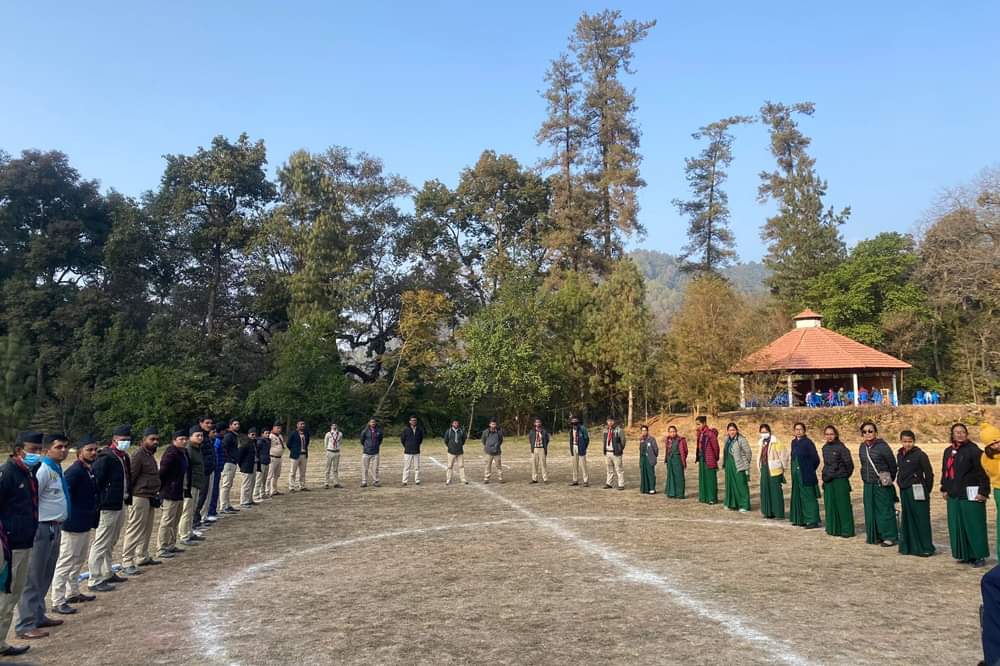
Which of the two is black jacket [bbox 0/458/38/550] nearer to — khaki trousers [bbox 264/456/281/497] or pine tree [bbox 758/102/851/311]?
khaki trousers [bbox 264/456/281/497]

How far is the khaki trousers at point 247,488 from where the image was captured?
48.3ft

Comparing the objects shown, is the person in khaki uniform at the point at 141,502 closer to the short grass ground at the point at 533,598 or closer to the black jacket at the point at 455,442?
the short grass ground at the point at 533,598

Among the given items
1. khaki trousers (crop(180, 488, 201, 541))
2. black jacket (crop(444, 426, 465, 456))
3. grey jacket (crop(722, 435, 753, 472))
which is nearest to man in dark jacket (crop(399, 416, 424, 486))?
black jacket (crop(444, 426, 465, 456))

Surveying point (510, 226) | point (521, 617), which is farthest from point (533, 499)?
point (510, 226)

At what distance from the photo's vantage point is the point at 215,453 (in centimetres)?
1247

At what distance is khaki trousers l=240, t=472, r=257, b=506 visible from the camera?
14.7 m

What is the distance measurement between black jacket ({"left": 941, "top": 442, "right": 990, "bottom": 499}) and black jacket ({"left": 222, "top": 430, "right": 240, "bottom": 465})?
469 inches

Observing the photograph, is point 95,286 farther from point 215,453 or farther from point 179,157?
point 215,453

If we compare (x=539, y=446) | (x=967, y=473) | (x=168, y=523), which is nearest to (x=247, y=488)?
(x=168, y=523)

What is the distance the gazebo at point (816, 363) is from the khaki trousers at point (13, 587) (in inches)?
1277

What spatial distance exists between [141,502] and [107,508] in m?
0.94

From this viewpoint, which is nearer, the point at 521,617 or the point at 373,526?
the point at 521,617

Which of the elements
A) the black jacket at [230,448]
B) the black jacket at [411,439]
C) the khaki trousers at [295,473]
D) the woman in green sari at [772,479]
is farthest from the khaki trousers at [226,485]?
the woman in green sari at [772,479]

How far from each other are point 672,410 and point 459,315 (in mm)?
15521
